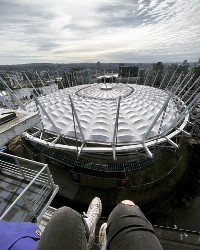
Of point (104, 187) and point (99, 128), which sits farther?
point (104, 187)

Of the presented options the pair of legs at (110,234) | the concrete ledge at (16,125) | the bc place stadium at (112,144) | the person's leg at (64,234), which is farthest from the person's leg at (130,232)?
the bc place stadium at (112,144)

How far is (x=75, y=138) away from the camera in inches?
844

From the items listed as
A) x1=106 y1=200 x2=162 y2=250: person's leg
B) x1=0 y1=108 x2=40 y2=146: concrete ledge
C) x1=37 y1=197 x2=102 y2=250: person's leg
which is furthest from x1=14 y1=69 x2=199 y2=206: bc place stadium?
x1=37 y1=197 x2=102 y2=250: person's leg

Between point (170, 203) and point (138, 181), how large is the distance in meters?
5.83

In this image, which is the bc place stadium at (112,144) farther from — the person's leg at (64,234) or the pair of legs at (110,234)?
the person's leg at (64,234)

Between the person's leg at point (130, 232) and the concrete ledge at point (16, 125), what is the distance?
11.4 feet

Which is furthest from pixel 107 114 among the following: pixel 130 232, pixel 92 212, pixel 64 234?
pixel 64 234

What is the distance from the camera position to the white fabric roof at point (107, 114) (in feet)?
72.1

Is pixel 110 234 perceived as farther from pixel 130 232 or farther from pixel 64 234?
pixel 64 234

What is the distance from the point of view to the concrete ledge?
4715 millimetres

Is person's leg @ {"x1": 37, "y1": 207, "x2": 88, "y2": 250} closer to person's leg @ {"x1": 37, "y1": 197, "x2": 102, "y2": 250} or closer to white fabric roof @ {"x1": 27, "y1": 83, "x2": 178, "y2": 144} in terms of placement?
person's leg @ {"x1": 37, "y1": 197, "x2": 102, "y2": 250}

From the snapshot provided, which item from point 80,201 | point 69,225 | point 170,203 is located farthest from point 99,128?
point 69,225

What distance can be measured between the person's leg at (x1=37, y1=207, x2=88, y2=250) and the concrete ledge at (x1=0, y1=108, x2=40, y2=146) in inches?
97.5

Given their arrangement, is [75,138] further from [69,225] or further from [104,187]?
[69,225]
